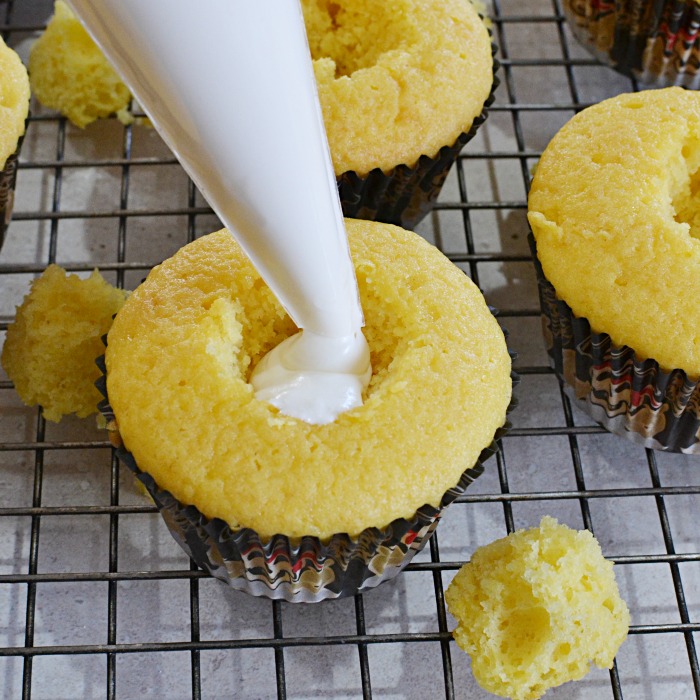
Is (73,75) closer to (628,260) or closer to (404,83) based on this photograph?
(404,83)

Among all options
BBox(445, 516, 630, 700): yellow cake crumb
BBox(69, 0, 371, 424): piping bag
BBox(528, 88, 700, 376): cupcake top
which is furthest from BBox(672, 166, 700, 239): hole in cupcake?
BBox(69, 0, 371, 424): piping bag

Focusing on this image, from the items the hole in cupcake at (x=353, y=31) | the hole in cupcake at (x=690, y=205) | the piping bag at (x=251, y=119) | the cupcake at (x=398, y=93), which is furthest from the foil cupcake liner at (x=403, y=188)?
the piping bag at (x=251, y=119)

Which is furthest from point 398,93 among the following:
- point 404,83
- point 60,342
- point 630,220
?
point 60,342

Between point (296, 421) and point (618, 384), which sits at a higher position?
point (296, 421)

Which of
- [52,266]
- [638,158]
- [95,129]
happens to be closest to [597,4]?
[638,158]

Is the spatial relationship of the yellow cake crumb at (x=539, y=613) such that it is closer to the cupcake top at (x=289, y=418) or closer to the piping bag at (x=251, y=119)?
the cupcake top at (x=289, y=418)

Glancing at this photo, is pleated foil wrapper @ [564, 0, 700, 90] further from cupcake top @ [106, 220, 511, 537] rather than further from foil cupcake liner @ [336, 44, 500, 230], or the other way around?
cupcake top @ [106, 220, 511, 537]
